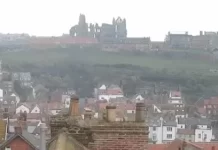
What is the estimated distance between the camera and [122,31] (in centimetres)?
15100

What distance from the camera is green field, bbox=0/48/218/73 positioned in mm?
121000

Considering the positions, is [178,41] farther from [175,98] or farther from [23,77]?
[175,98]

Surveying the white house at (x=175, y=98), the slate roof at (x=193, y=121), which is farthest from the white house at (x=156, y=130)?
the white house at (x=175, y=98)

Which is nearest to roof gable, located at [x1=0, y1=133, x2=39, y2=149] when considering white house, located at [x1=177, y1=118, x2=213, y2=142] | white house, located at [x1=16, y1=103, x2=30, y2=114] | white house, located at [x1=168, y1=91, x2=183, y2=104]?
white house, located at [x1=177, y1=118, x2=213, y2=142]

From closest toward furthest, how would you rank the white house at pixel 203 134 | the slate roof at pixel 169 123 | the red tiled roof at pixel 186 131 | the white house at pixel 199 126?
the red tiled roof at pixel 186 131
the white house at pixel 203 134
the white house at pixel 199 126
the slate roof at pixel 169 123

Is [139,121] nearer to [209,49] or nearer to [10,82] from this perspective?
[10,82]

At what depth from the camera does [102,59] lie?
419 feet

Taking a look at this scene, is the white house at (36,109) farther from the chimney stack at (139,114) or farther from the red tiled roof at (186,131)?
the chimney stack at (139,114)

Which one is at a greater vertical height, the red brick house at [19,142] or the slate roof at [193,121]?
the slate roof at [193,121]

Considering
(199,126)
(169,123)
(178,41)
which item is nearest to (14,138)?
(169,123)

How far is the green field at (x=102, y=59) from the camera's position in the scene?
12100 centimetres

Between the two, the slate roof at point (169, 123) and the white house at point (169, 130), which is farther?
the slate roof at point (169, 123)

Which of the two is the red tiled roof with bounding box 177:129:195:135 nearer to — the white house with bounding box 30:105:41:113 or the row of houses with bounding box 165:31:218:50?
the white house with bounding box 30:105:41:113

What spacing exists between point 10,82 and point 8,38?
85414 millimetres
